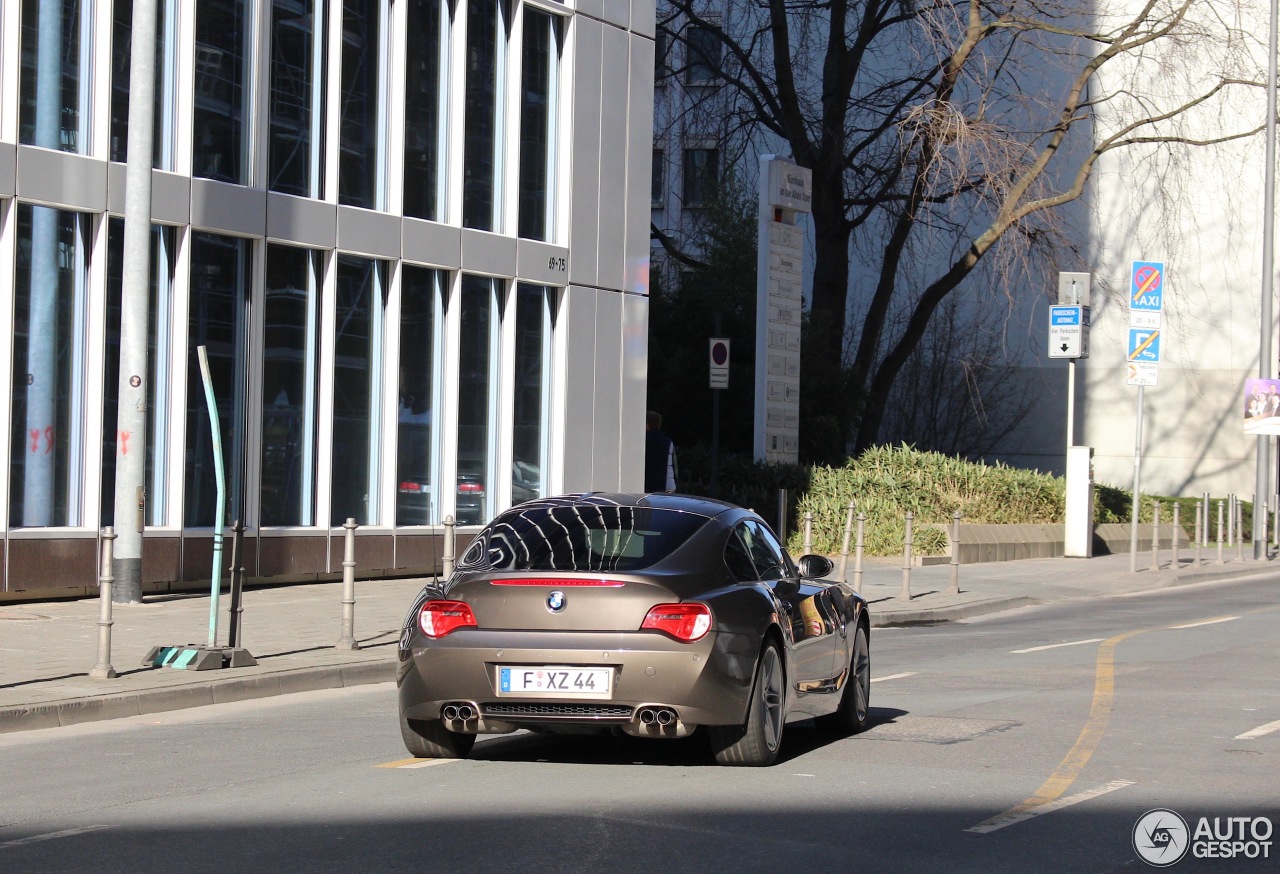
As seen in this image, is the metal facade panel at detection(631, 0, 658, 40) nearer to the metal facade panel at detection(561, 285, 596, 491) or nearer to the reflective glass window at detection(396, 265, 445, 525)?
the metal facade panel at detection(561, 285, 596, 491)

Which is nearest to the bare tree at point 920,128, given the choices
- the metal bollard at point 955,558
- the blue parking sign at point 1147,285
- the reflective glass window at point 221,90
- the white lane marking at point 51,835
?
the blue parking sign at point 1147,285

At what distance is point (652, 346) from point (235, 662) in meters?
21.1

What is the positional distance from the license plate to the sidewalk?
3.59 meters

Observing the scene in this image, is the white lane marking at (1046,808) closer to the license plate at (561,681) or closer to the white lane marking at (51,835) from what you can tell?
the license plate at (561,681)

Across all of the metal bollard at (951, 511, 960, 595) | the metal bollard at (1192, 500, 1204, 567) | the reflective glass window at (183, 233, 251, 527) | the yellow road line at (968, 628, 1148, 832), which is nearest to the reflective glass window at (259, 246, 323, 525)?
the reflective glass window at (183, 233, 251, 527)

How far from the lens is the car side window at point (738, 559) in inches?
340

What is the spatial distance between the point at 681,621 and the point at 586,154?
51.6ft

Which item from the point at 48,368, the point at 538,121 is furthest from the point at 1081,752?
the point at 538,121

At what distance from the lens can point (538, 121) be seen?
22453 mm

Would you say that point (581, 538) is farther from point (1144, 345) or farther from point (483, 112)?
point (1144, 345)

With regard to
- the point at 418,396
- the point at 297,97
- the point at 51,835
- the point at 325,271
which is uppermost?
the point at 297,97

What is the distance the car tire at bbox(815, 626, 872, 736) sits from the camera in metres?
10.0

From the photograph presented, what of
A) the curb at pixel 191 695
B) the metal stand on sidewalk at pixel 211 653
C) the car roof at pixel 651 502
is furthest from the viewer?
the metal stand on sidewalk at pixel 211 653

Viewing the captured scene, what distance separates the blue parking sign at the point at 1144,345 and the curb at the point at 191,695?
56.9 feet
